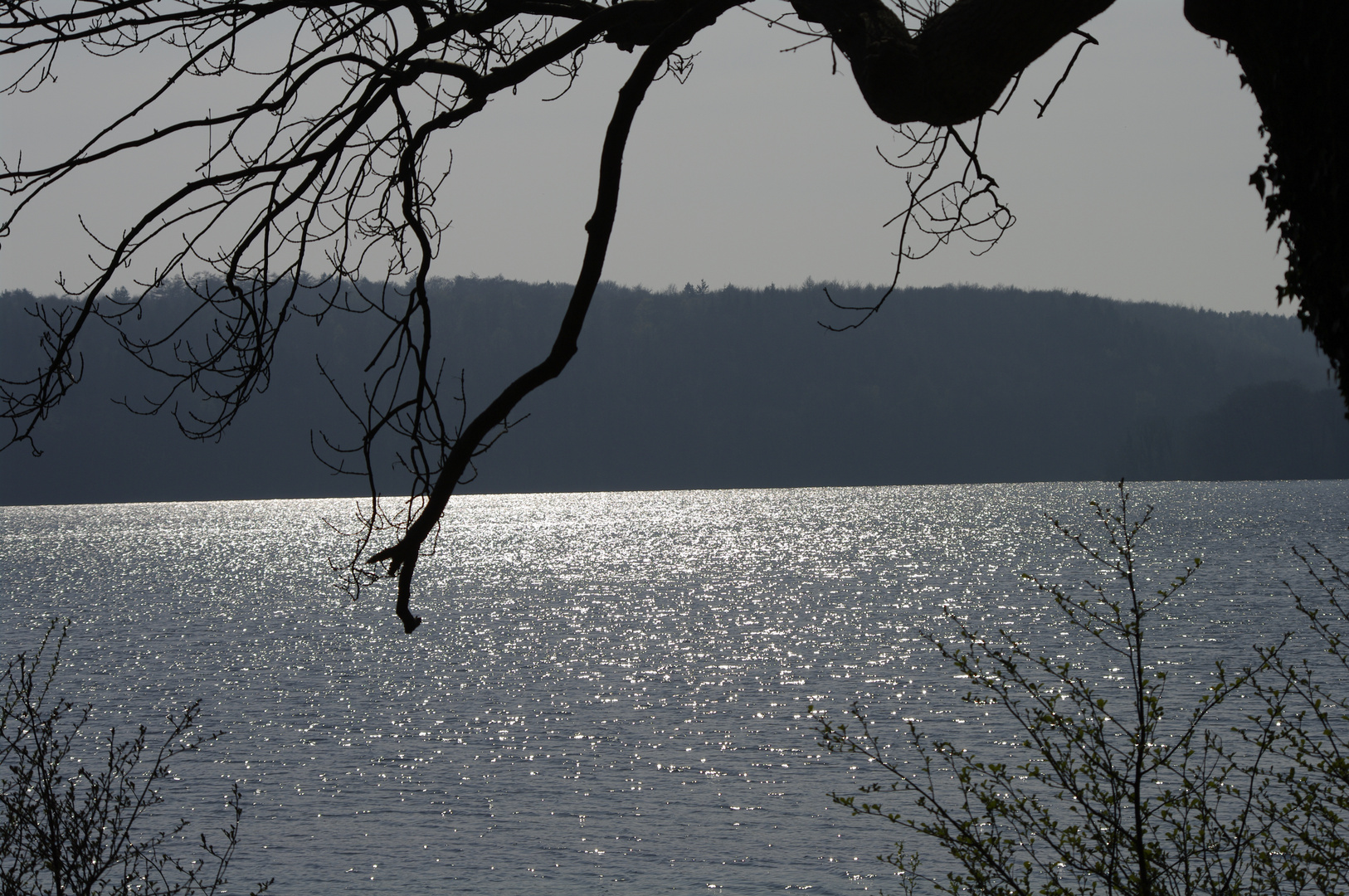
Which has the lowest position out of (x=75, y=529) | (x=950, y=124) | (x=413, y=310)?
(x=75, y=529)

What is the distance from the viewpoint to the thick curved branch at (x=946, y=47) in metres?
3.33

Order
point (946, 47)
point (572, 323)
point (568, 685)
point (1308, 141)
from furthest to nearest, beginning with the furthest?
1. point (568, 685)
2. point (946, 47)
3. point (572, 323)
4. point (1308, 141)

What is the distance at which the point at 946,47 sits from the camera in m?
3.48

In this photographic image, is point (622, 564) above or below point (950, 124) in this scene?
below

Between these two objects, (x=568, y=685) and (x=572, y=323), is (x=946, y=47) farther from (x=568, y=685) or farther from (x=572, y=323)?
(x=568, y=685)

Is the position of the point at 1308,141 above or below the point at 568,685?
above

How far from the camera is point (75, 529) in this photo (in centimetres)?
15988

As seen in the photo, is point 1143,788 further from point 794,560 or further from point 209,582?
point 209,582

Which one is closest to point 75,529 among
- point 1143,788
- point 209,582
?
point 209,582

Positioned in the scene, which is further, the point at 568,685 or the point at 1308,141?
the point at 568,685

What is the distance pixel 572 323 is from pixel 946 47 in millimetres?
1488

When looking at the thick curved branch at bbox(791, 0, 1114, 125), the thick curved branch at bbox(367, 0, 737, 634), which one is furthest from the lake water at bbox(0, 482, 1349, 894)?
the thick curved branch at bbox(367, 0, 737, 634)

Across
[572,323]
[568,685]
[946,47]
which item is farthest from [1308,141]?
[568,685]

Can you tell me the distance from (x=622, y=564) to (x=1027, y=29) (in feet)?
287
